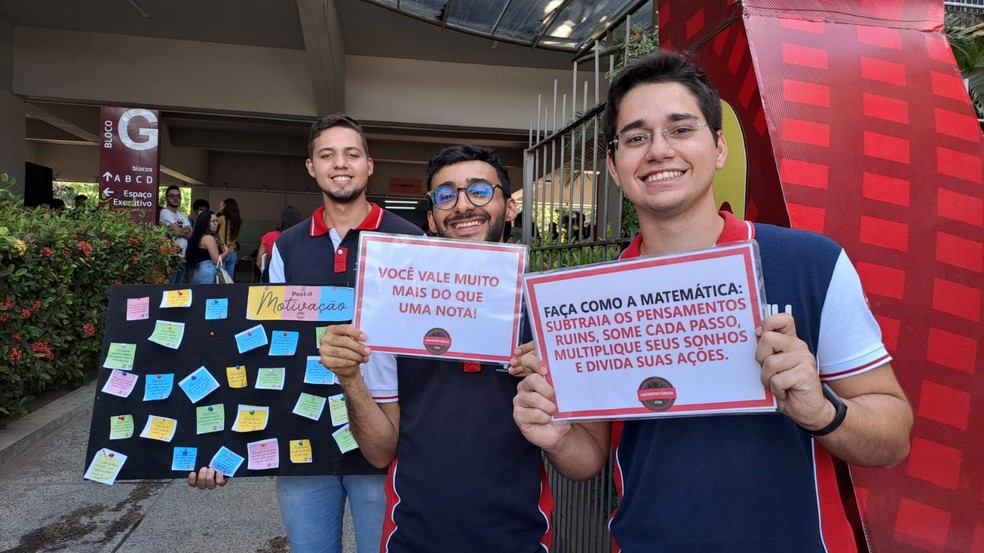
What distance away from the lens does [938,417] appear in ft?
6.40

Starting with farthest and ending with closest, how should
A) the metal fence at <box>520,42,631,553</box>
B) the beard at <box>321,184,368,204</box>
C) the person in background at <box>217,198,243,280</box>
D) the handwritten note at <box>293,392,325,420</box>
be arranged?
the person in background at <box>217,198,243,280</box>
the metal fence at <box>520,42,631,553</box>
the beard at <box>321,184,368,204</box>
the handwritten note at <box>293,392,325,420</box>

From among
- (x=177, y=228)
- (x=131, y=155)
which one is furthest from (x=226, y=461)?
(x=131, y=155)

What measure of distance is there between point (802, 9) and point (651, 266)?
1.48 metres

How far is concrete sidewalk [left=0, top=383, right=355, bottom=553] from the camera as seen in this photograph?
11.9ft

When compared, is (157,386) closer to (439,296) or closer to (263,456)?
(263,456)

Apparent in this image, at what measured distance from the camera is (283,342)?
2395 mm

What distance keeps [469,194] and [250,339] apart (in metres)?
1.14

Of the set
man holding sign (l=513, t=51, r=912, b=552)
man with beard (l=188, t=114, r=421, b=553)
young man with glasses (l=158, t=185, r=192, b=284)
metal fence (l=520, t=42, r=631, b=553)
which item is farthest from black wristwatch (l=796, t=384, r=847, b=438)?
young man with glasses (l=158, t=185, r=192, b=284)

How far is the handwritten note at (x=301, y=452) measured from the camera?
7.76 ft

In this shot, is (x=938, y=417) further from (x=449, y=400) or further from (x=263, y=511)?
(x=263, y=511)

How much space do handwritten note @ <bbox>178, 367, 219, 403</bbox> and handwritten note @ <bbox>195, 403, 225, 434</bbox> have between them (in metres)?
0.05

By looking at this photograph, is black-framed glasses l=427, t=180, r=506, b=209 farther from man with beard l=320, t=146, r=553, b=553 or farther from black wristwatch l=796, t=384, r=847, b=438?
black wristwatch l=796, t=384, r=847, b=438

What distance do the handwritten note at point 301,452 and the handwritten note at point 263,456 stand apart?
56 millimetres

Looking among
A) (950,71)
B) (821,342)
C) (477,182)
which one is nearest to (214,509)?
(477,182)
